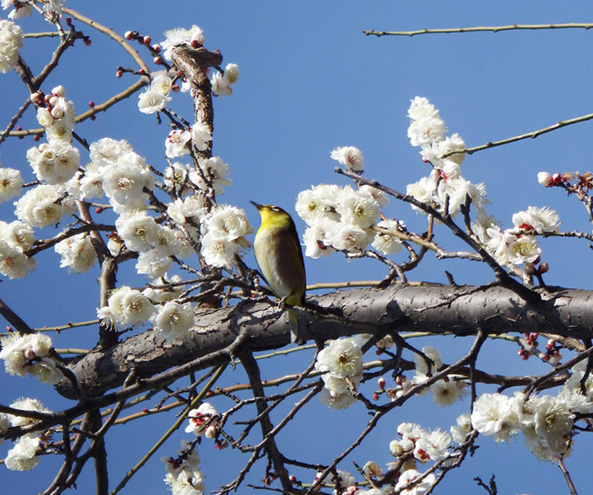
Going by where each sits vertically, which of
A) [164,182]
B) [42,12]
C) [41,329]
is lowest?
[41,329]

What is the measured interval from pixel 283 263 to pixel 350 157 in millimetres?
470

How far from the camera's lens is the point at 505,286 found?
184cm

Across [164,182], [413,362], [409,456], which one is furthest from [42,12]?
[409,456]

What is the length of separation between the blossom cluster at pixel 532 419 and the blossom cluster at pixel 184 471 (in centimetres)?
123

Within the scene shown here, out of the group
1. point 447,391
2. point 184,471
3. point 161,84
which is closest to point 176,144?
point 161,84

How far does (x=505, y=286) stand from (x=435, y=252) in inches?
8.4

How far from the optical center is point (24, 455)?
2637 millimetres

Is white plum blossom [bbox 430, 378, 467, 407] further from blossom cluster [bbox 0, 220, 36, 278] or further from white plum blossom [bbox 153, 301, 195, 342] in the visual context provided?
blossom cluster [bbox 0, 220, 36, 278]

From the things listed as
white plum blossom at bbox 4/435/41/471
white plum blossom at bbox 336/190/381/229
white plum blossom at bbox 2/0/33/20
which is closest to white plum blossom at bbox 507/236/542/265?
white plum blossom at bbox 336/190/381/229

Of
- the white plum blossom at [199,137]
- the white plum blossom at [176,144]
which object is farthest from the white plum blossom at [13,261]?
the white plum blossom at [199,137]

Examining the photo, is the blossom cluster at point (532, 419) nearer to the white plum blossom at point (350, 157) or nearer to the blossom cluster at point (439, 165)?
the blossom cluster at point (439, 165)

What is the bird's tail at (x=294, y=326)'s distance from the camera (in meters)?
2.25

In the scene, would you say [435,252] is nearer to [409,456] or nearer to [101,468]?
[409,456]

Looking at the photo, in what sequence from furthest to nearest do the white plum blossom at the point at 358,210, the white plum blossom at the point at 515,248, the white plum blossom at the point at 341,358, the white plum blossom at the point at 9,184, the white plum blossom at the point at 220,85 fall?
1. the white plum blossom at the point at 220,85
2. the white plum blossom at the point at 9,184
3. the white plum blossom at the point at 358,210
4. the white plum blossom at the point at 341,358
5. the white plum blossom at the point at 515,248
